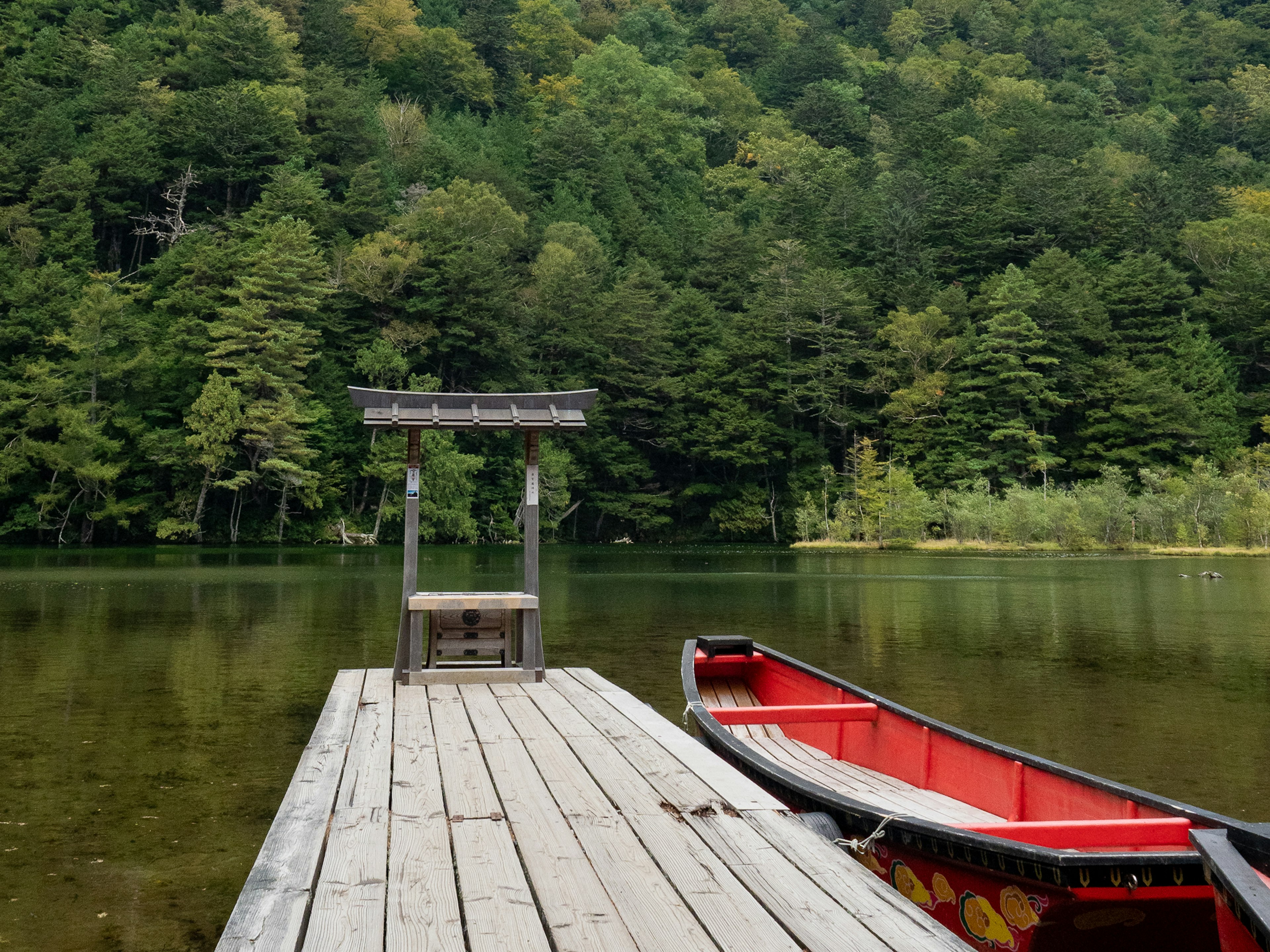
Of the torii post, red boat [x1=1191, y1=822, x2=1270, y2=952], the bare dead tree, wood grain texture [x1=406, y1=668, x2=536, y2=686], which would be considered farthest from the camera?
the bare dead tree

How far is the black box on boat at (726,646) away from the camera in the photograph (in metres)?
7.75

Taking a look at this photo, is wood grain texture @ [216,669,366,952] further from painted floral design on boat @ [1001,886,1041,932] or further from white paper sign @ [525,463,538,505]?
white paper sign @ [525,463,538,505]

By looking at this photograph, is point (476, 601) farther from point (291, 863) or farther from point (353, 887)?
point (353, 887)

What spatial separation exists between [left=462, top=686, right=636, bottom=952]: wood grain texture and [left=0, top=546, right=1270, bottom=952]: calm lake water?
54.1 inches

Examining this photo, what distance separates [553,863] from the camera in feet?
11.0

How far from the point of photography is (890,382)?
52031 millimetres

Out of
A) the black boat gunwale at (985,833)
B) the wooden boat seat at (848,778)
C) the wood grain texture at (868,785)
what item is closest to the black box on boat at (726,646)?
the wooden boat seat at (848,778)

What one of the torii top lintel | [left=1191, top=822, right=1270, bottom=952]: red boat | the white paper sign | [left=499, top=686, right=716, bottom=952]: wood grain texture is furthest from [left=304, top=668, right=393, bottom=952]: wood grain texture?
the white paper sign

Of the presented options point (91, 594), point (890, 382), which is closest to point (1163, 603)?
point (91, 594)

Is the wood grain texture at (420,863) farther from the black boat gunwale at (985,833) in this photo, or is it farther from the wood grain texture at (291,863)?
the black boat gunwale at (985,833)

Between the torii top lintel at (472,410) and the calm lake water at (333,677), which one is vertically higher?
the torii top lintel at (472,410)

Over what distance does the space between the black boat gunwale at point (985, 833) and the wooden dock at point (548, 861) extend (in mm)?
224

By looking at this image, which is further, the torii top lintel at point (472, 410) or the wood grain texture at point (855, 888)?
the torii top lintel at point (472, 410)

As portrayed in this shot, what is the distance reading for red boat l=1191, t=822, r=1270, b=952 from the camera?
8.27ft
